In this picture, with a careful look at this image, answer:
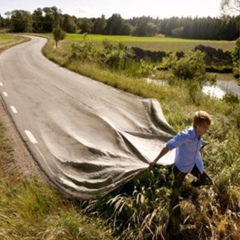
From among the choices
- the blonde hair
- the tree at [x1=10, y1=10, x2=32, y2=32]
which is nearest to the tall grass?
the blonde hair

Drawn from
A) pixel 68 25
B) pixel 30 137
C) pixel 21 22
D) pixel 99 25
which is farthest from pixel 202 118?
pixel 99 25

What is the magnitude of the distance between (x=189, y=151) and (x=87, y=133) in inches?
154

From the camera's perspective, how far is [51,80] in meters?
16.5

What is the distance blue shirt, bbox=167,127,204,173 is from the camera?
4.60 m

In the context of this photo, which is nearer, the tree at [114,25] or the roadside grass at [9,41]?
the roadside grass at [9,41]

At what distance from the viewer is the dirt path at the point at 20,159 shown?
19.7 feet

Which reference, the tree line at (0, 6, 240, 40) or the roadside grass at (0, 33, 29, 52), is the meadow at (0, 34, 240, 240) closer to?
the roadside grass at (0, 33, 29, 52)

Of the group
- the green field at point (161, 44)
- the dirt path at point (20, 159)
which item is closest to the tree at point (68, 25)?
the green field at point (161, 44)

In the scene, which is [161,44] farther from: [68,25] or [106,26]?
[106,26]

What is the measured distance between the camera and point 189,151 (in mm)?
4777

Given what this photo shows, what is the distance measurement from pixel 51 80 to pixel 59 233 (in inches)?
532

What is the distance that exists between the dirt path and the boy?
2.68m

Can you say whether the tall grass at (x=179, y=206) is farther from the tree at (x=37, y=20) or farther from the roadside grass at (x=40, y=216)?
the tree at (x=37, y=20)

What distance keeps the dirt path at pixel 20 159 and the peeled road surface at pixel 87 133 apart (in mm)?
144
